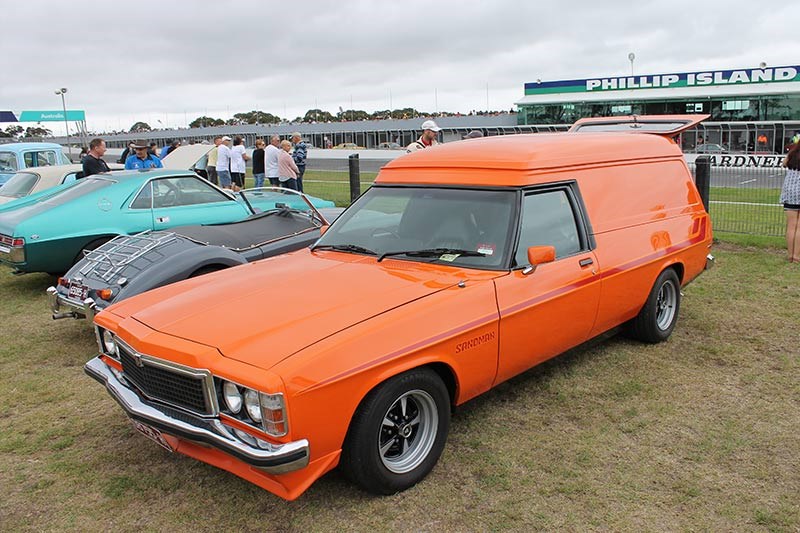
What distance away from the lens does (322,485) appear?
3.56m

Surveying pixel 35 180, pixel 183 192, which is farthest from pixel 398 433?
pixel 35 180

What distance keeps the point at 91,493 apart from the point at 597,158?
4100 mm

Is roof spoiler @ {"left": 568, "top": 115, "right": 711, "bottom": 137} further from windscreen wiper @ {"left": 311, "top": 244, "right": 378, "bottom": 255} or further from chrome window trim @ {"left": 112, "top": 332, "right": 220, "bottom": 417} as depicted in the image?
chrome window trim @ {"left": 112, "top": 332, "right": 220, "bottom": 417}

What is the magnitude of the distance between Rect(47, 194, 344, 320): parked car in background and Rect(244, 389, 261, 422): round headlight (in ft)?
8.86

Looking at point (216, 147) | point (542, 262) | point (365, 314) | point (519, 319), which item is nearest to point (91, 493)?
point (365, 314)

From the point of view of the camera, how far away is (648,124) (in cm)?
769

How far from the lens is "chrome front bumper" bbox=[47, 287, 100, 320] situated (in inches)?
212

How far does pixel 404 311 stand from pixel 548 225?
1.50 meters

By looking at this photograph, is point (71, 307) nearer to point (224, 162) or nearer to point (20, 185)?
point (20, 185)

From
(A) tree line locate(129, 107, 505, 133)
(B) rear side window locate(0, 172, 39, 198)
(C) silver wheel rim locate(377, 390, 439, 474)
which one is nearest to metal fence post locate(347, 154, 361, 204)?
(B) rear side window locate(0, 172, 39, 198)

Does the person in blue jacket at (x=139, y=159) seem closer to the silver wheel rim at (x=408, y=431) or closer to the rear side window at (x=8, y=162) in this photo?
the rear side window at (x=8, y=162)

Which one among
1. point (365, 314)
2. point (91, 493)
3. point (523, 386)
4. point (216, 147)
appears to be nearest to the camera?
point (365, 314)

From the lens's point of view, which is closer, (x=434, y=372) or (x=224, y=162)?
(x=434, y=372)

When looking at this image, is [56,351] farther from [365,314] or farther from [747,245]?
[747,245]
